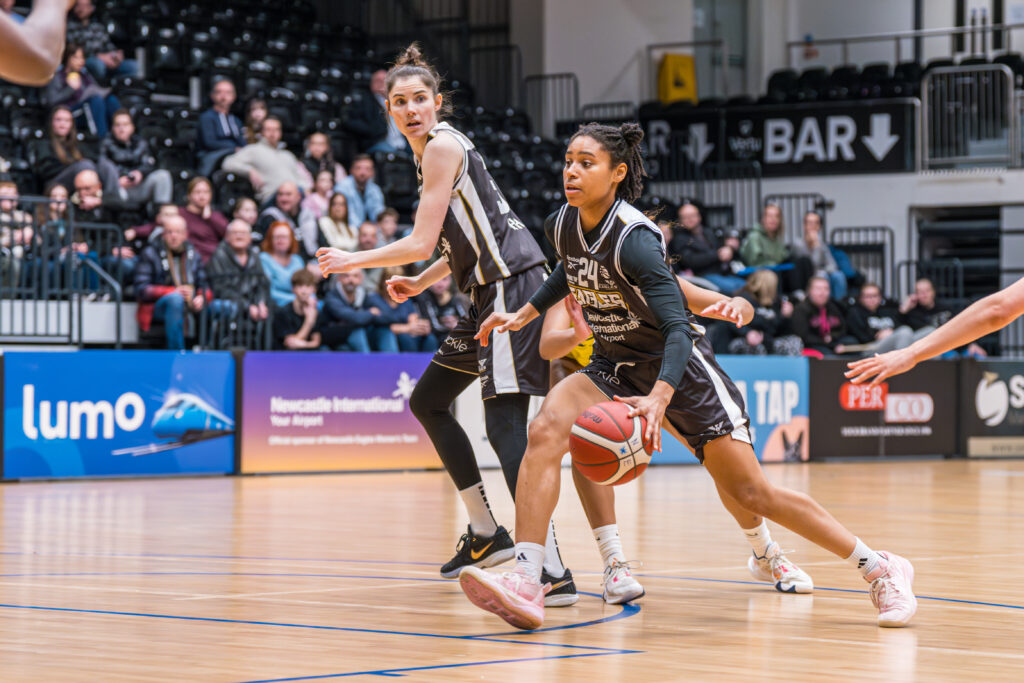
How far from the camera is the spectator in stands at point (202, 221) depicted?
1330 cm

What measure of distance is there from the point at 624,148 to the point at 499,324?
30.3 inches

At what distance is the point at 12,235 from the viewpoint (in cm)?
1183

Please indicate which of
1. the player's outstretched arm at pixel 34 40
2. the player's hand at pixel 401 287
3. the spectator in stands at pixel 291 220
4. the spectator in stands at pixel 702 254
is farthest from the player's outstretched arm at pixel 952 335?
the spectator in stands at pixel 702 254

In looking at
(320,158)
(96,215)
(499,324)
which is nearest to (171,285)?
(96,215)

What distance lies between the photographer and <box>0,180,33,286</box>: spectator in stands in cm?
1188

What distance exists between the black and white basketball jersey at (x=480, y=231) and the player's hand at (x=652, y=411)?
3.79ft

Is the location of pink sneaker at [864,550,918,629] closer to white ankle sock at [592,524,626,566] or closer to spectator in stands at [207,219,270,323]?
white ankle sock at [592,524,626,566]

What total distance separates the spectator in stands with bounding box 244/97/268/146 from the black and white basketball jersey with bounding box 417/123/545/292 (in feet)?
32.0

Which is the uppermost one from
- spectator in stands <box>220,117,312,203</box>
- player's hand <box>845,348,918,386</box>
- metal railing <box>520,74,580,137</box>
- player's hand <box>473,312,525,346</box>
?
metal railing <box>520,74,580,137</box>

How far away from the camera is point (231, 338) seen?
1285 centimetres

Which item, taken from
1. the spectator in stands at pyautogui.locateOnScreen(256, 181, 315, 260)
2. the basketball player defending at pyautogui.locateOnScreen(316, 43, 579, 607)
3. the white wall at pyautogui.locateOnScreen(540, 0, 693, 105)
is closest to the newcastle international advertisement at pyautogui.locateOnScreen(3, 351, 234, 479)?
the spectator in stands at pyautogui.locateOnScreen(256, 181, 315, 260)

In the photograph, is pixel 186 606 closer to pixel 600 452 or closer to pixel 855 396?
pixel 600 452

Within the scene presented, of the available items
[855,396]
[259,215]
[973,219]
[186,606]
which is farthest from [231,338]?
[973,219]

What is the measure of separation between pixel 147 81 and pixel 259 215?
109 inches
